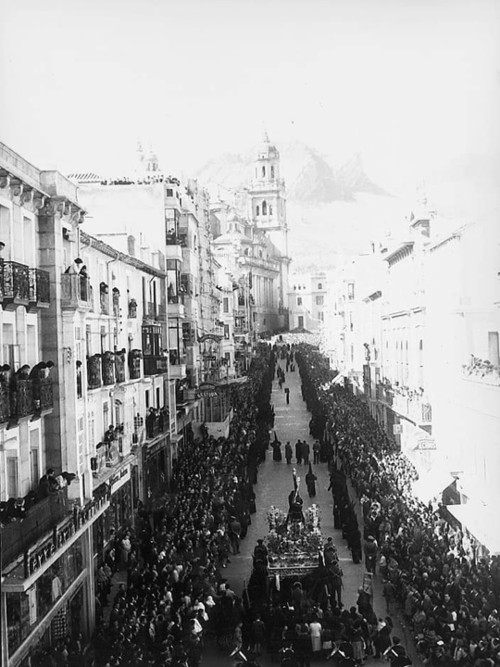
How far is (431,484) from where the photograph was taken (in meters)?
20.0

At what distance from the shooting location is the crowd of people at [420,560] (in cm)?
1271

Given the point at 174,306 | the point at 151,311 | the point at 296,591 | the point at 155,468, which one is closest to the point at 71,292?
the point at 296,591

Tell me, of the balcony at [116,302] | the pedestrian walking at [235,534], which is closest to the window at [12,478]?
the pedestrian walking at [235,534]

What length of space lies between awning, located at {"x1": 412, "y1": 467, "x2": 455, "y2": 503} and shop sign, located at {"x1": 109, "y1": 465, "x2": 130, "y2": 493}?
716 cm

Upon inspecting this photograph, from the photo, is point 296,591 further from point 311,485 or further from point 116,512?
point 311,485

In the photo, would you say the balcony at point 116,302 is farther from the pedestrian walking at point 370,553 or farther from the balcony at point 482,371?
the balcony at point 482,371

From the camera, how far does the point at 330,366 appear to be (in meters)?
60.1

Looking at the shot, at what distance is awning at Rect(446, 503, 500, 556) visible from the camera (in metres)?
16.1

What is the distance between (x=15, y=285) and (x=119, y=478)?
775 cm

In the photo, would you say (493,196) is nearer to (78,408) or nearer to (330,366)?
(78,408)

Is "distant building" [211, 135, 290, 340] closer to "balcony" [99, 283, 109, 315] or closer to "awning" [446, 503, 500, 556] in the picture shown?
"balcony" [99, 283, 109, 315]

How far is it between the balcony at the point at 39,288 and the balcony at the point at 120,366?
6252 mm

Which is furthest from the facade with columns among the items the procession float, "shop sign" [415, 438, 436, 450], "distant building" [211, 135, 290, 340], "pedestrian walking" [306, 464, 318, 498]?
"distant building" [211, 135, 290, 340]

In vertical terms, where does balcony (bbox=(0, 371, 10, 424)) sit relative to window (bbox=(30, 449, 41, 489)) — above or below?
above
